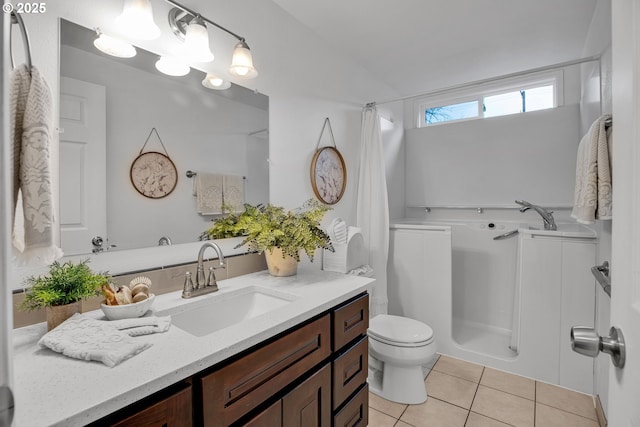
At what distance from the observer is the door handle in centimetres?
51

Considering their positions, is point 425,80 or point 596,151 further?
point 425,80

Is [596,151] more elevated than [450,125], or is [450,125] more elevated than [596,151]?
[450,125]

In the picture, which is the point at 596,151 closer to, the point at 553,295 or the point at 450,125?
the point at 553,295

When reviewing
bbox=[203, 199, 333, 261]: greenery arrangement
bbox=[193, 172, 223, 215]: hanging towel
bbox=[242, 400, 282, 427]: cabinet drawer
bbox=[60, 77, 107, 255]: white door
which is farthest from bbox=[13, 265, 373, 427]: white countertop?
bbox=[193, 172, 223, 215]: hanging towel

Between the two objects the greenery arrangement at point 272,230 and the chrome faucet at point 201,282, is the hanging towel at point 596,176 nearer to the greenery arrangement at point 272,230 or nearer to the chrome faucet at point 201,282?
the greenery arrangement at point 272,230

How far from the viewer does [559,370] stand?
2.03 meters

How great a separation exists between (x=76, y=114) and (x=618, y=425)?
1.67m

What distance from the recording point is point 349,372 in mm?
1342

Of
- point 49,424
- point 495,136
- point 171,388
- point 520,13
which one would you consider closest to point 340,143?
point 520,13

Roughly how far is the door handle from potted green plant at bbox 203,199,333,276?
1.07 metres

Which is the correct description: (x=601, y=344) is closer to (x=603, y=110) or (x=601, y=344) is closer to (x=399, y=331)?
(x=399, y=331)

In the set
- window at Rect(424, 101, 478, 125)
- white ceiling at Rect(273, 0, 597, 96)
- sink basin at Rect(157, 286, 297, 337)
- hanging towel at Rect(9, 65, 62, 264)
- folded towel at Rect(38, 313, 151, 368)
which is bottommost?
sink basin at Rect(157, 286, 297, 337)

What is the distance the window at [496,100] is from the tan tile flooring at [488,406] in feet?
7.98

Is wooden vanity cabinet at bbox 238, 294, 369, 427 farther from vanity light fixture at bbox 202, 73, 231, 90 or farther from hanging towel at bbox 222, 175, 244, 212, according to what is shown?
vanity light fixture at bbox 202, 73, 231, 90
